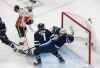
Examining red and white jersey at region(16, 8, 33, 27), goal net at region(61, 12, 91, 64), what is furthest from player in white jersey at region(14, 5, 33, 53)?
goal net at region(61, 12, 91, 64)

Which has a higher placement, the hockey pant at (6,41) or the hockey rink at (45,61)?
the hockey pant at (6,41)

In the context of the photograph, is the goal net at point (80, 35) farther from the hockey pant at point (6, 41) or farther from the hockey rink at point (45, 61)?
the hockey pant at point (6, 41)

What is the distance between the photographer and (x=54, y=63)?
89cm

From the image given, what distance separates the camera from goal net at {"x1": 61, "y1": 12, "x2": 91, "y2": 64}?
90 centimetres

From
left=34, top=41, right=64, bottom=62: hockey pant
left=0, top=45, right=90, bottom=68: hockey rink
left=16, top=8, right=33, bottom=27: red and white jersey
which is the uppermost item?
left=16, top=8, right=33, bottom=27: red and white jersey

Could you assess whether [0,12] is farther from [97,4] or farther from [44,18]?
[97,4]

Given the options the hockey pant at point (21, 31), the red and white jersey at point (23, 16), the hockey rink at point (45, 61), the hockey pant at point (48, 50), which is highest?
the red and white jersey at point (23, 16)

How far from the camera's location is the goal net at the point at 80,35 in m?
0.90

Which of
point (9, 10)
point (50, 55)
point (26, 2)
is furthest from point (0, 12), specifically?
point (50, 55)

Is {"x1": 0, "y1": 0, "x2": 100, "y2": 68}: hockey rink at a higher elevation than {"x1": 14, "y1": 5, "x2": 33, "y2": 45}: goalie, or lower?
lower

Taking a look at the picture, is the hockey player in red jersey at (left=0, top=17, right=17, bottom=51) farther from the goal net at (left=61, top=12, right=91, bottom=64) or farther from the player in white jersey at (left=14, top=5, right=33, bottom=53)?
the goal net at (left=61, top=12, right=91, bottom=64)

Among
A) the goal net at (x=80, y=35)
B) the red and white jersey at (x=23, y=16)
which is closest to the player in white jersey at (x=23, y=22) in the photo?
the red and white jersey at (x=23, y=16)

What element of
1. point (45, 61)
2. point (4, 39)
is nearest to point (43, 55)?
point (45, 61)

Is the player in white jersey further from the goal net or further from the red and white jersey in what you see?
the goal net
